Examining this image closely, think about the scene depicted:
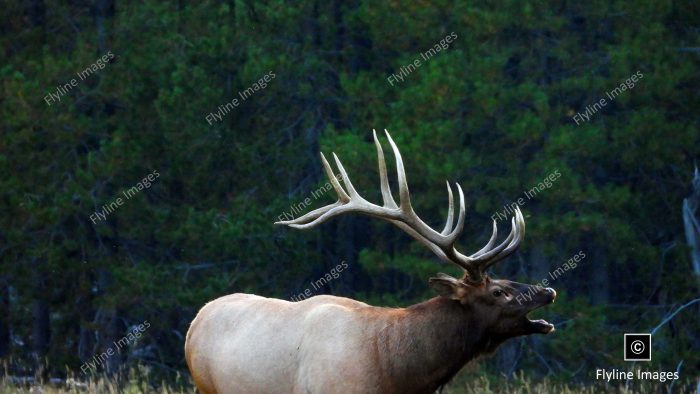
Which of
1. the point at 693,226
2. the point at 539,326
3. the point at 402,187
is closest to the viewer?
Answer: the point at 539,326

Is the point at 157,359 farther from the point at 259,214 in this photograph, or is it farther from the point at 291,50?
the point at 291,50

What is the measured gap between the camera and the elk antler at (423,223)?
7.11 metres

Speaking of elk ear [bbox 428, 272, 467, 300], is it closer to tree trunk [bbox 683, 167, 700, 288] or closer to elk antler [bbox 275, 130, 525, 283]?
elk antler [bbox 275, 130, 525, 283]

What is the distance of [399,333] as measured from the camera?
7.13m

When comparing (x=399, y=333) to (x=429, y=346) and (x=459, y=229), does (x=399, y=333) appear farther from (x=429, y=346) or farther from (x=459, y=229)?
(x=459, y=229)

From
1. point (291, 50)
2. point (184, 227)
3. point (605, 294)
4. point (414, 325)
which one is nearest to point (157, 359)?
point (184, 227)

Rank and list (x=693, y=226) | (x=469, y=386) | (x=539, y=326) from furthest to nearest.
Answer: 1. (x=693, y=226)
2. (x=469, y=386)
3. (x=539, y=326)

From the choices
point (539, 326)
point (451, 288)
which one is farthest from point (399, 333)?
point (539, 326)

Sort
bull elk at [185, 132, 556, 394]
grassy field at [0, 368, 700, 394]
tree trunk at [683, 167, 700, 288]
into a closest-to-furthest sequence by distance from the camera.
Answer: bull elk at [185, 132, 556, 394] < grassy field at [0, 368, 700, 394] < tree trunk at [683, 167, 700, 288]

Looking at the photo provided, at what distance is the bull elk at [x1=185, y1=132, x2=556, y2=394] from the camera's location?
7035 millimetres

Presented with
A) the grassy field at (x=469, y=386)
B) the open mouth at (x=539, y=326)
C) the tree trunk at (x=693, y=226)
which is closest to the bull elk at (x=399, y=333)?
the open mouth at (x=539, y=326)

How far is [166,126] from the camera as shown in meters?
17.2

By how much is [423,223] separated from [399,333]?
2.24 ft

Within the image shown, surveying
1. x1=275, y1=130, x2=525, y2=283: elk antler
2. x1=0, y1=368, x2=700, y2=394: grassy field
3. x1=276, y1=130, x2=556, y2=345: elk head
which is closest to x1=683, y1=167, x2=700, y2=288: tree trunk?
x1=0, y1=368, x2=700, y2=394: grassy field
